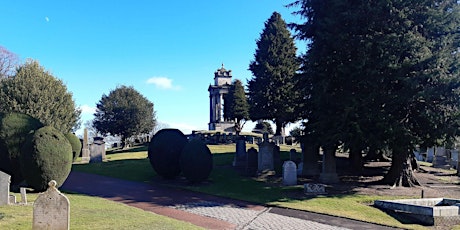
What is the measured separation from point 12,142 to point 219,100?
177ft

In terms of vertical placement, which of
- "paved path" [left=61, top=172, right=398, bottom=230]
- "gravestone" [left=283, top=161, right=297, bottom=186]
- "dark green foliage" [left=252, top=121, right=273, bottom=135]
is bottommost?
"paved path" [left=61, top=172, right=398, bottom=230]

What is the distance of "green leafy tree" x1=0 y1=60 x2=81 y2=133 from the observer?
31750mm

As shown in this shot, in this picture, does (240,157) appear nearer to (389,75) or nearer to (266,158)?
(266,158)

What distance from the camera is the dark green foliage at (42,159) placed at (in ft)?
45.8

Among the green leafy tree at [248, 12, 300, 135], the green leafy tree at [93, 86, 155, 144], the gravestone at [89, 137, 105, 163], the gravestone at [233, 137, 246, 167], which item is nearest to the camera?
the gravestone at [233, 137, 246, 167]

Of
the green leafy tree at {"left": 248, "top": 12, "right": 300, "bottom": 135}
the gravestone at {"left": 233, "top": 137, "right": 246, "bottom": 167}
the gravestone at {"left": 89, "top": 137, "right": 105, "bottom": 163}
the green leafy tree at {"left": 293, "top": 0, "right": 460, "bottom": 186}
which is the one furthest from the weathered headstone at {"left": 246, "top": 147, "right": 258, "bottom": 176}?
the green leafy tree at {"left": 248, "top": 12, "right": 300, "bottom": 135}

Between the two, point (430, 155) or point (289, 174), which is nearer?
point (289, 174)

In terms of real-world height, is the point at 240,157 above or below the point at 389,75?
below

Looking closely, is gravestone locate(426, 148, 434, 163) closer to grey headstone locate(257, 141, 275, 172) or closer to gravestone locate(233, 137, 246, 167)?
gravestone locate(233, 137, 246, 167)

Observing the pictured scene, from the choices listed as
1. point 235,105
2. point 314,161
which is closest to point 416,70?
point 314,161

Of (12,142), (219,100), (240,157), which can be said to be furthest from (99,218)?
(219,100)

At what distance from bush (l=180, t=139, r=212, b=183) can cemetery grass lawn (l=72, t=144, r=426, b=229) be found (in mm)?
550

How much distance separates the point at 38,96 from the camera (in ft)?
109

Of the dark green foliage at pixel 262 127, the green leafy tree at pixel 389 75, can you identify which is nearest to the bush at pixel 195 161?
the green leafy tree at pixel 389 75
